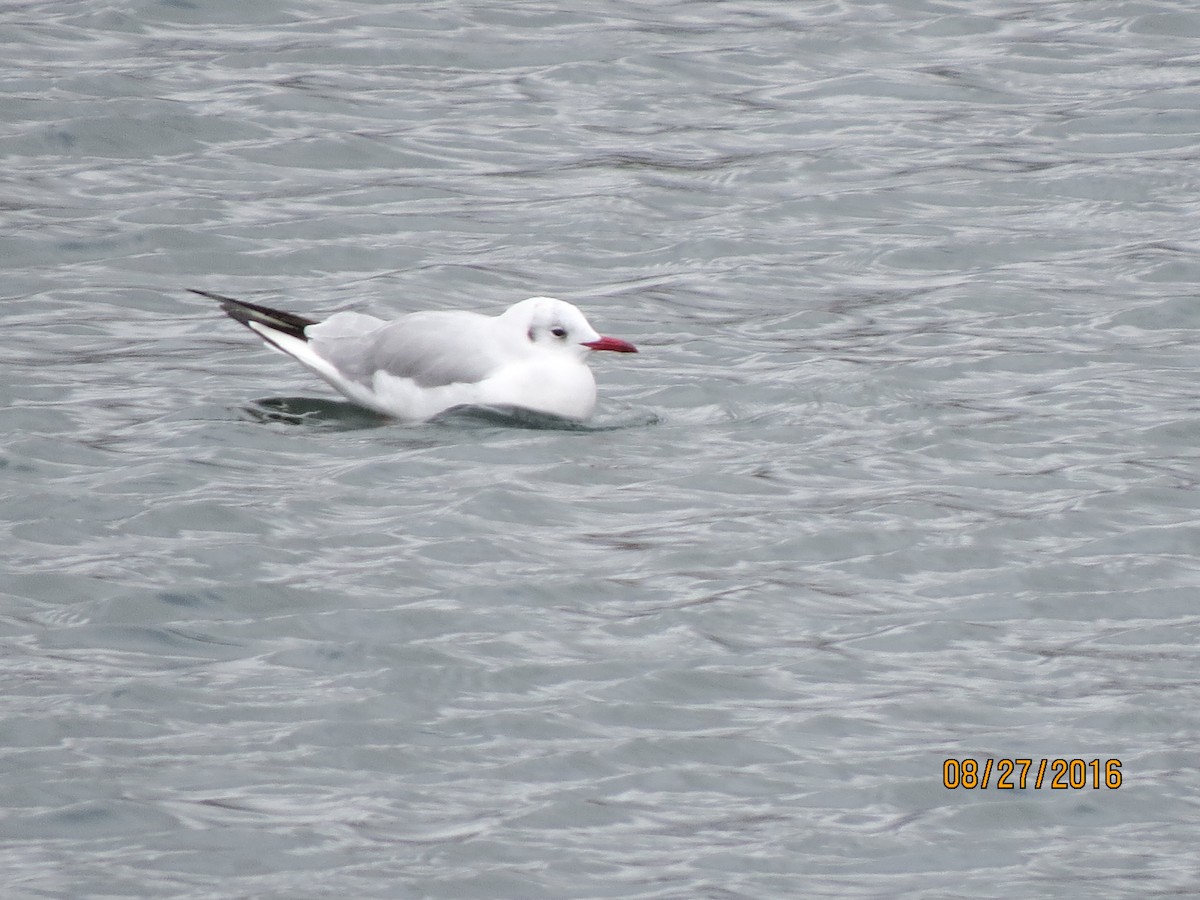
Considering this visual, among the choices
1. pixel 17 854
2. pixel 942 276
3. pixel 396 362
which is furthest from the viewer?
pixel 942 276

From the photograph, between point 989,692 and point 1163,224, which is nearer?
point 989,692

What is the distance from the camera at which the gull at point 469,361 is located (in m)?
9.04

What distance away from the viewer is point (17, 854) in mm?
5586

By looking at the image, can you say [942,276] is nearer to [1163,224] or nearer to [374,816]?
[1163,224]

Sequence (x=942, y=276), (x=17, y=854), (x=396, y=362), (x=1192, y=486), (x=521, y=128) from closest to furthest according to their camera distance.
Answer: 1. (x=17, y=854)
2. (x=1192, y=486)
3. (x=396, y=362)
4. (x=942, y=276)
5. (x=521, y=128)

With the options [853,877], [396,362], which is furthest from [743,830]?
[396,362]

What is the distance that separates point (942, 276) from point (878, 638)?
434cm

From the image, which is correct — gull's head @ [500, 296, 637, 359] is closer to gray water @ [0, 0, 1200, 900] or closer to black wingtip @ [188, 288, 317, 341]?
gray water @ [0, 0, 1200, 900]
